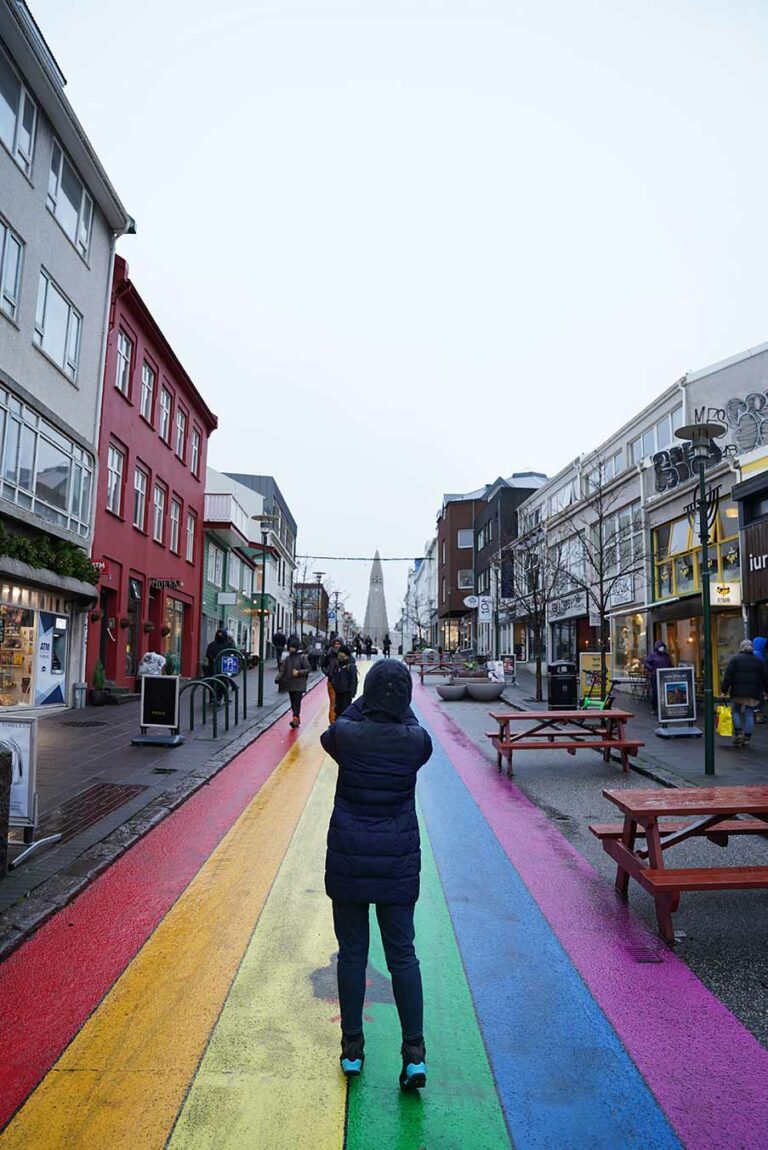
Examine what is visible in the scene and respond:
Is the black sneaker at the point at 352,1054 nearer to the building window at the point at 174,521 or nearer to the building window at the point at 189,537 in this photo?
the building window at the point at 174,521

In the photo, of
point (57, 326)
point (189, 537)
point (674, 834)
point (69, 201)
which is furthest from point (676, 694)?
point (189, 537)

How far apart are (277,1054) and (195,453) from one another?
28925 millimetres

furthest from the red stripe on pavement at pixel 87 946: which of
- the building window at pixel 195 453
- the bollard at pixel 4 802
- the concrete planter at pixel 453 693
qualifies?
the building window at pixel 195 453

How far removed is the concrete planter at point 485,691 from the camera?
22297 millimetres

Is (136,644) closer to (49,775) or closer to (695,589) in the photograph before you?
(49,775)

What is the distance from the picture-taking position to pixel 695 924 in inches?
197

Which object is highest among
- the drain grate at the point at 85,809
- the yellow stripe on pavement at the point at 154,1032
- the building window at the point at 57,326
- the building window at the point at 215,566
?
the building window at the point at 57,326

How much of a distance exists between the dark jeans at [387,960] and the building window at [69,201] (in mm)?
17490

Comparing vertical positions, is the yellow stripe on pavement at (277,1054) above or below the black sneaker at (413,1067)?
below

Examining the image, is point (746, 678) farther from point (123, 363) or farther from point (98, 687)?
point (123, 363)

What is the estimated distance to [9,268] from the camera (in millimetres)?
14633

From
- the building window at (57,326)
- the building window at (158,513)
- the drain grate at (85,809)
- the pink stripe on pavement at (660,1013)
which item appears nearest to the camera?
the pink stripe on pavement at (660,1013)

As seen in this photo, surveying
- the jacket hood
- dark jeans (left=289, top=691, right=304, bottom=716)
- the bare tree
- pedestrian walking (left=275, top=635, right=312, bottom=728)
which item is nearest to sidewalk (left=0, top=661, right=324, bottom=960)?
dark jeans (left=289, top=691, right=304, bottom=716)

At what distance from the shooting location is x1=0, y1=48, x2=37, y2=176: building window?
1425cm
